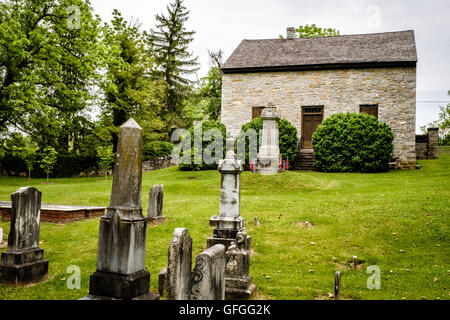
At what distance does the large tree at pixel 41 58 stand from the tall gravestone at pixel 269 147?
29.9ft

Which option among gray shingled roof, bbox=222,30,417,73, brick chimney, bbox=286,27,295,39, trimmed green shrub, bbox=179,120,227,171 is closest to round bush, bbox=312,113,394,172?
gray shingled roof, bbox=222,30,417,73

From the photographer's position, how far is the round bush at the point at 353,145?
18.6 m

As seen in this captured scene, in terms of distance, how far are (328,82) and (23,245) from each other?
828 inches

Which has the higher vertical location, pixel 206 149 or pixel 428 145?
pixel 428 145

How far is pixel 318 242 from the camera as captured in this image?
7438mm

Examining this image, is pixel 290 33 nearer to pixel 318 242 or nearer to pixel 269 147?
pixel 269 147

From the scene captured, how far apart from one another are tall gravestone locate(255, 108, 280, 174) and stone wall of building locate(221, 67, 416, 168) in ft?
12.1

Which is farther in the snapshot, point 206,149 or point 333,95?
point 333,95

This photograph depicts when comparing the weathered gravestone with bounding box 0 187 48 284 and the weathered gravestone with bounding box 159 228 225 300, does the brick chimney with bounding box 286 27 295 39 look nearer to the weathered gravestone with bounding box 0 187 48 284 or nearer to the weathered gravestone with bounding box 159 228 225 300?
the weathered gravestone with bounding box 0 187 48 284

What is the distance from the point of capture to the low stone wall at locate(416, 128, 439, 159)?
2284 centimetres

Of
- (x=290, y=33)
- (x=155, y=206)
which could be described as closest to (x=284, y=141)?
(x=290, y=33)

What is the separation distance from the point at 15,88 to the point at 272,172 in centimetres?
1187

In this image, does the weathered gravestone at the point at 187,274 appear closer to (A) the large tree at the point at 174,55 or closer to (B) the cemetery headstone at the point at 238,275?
(B) the cemetery headstone at the point at 238,275
